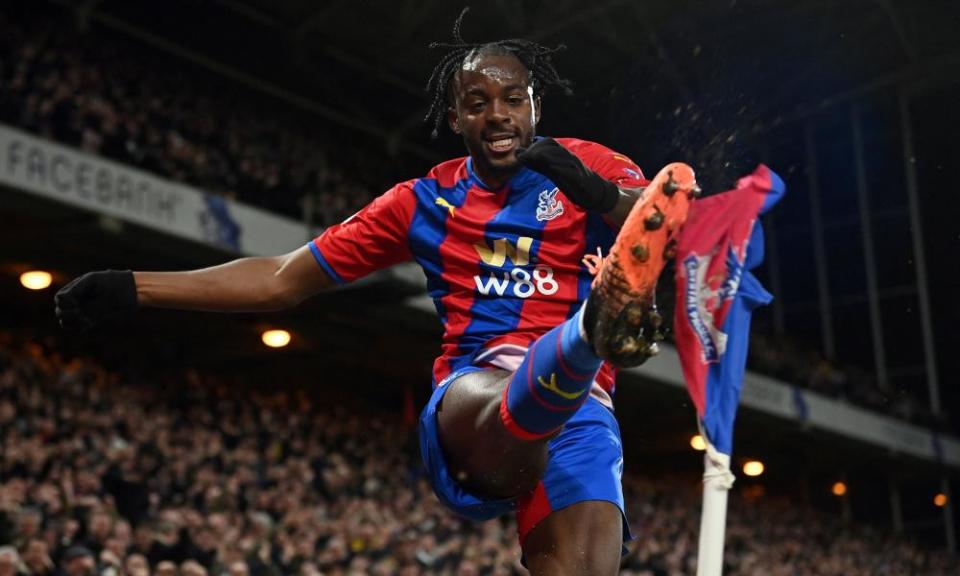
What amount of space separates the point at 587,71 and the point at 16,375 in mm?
11816

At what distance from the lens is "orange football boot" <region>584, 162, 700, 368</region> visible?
11.1 ft

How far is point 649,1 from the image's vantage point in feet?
64.0

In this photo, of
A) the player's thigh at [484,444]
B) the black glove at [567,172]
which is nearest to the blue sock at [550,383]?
the player's thigh at [484,444]

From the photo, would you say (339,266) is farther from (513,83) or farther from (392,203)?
(513,83)

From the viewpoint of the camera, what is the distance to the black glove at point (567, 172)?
146 inches

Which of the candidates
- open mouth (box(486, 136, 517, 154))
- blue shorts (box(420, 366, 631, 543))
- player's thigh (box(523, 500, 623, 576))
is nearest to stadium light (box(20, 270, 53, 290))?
blue shorts (box(420, 366, 631, 543))

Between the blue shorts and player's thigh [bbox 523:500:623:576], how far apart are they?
0.09ft

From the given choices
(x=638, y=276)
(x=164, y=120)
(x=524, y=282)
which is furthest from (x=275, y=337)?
(x=638, y=276)

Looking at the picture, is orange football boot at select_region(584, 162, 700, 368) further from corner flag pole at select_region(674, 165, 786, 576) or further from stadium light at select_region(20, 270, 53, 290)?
stadium light at select_region(20, 270, 53, 290)

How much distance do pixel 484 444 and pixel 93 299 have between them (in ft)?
4.22

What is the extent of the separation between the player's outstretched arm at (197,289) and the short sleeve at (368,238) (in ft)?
0.19

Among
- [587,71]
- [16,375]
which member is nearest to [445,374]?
[16,375]

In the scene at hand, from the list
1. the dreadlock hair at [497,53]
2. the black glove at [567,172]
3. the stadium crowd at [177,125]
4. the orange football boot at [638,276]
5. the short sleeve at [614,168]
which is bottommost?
the orange football boot at [638,276]

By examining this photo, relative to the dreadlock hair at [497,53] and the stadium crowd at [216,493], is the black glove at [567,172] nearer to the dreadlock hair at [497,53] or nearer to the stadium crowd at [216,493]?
the dreadlock hair at [497,53]
